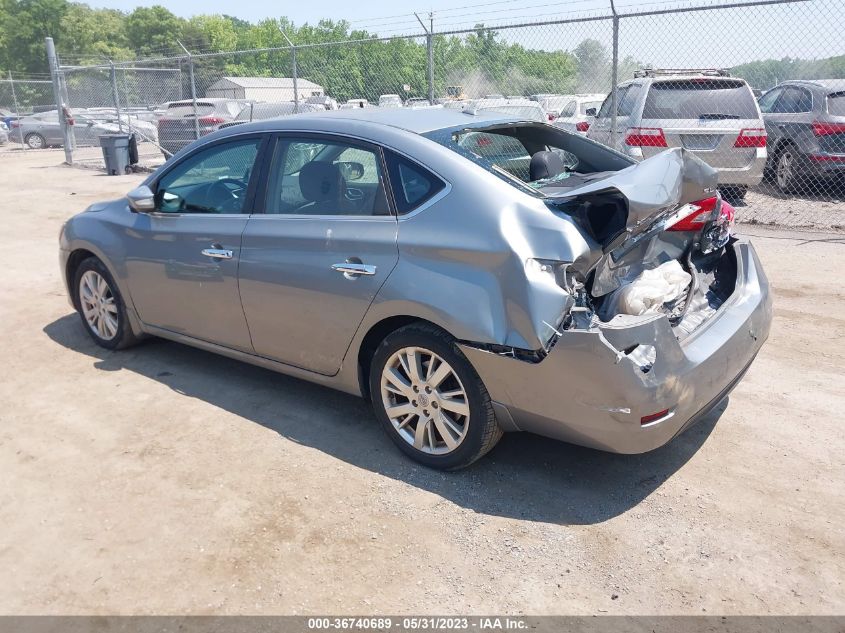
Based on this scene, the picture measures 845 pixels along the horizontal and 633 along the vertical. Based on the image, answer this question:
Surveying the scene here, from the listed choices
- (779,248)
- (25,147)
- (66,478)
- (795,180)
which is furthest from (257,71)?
(66,478)

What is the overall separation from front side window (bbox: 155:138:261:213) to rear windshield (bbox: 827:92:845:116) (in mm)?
9471

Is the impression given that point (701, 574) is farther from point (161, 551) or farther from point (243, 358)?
point (243, 358)

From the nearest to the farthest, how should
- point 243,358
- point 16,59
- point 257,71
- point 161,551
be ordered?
point 161,551 → point 243,358 → point 257,71 → point 16,59

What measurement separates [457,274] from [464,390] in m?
0.54

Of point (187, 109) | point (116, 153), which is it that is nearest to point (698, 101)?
point (187, 109)

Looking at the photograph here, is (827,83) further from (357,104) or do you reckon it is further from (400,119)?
(400,119)

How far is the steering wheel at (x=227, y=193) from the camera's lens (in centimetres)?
441

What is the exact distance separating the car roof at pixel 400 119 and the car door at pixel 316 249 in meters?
0.13

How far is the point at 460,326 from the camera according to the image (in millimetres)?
3326

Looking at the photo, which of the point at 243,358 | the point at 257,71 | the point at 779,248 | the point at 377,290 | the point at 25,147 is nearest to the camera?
the point at 377,290

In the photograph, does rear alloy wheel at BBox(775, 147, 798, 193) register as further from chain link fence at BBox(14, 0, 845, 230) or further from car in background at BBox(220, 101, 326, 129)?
car in background at BBox(220, 101, 326, 129)

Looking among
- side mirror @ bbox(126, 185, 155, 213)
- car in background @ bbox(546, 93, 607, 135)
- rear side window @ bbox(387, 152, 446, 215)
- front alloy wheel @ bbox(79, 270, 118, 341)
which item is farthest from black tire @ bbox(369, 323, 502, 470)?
car in background @ bbox(546, 93, 607, 135)

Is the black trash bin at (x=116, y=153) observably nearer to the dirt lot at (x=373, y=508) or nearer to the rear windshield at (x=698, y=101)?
the rear windshield at (x=698, y=101)

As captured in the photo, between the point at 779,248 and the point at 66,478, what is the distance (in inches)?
286
